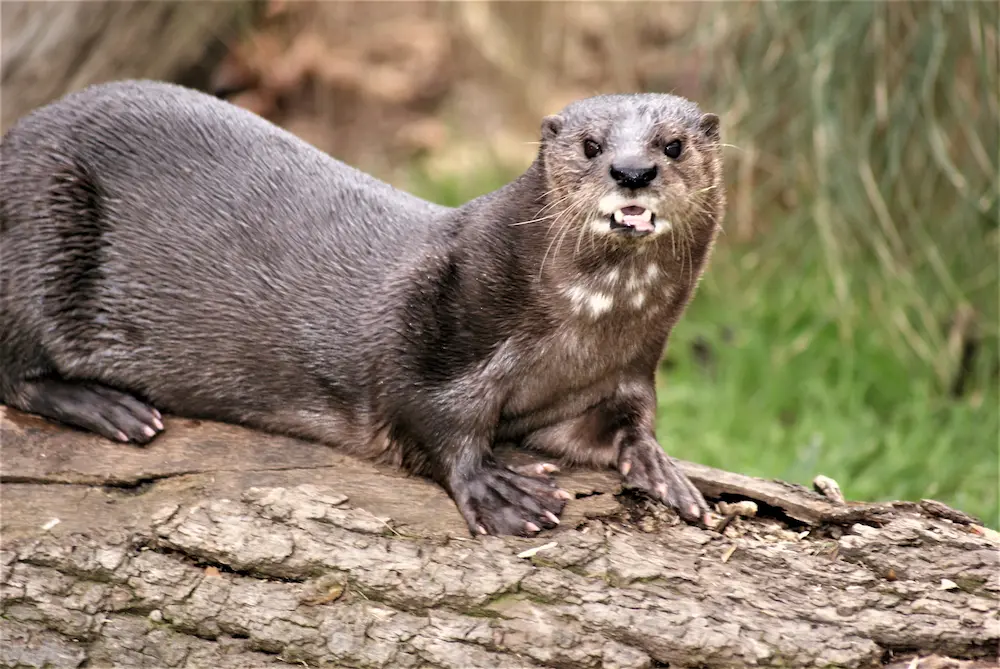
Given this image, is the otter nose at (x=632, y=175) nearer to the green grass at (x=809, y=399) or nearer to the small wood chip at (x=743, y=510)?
the small wood chip at (x=743, y=510)

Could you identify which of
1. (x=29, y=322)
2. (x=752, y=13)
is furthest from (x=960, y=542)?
(x=752, y=13)

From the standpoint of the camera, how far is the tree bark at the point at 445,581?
2318 mm

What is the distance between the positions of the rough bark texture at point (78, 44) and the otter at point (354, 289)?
175 centimetres

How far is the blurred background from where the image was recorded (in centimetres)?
403

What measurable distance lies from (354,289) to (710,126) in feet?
2.93

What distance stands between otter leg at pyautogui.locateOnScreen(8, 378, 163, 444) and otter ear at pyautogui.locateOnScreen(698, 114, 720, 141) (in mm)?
1411

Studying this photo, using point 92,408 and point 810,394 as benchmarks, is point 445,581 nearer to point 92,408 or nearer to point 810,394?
point 92,408

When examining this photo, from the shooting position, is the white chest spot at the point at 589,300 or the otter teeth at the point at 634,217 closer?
the otter teeth at the point at 634,217

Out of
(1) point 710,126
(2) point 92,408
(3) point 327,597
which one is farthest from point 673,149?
(2) point 92,408

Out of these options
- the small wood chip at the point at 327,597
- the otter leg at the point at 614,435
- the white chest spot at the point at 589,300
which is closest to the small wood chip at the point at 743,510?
the otter leg at the point at 614,435

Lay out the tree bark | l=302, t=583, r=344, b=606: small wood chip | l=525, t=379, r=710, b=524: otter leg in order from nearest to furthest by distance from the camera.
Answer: the tree bark < l=302, t=583, r=344, b=606: small wood chip < l=525, t=379, r=710, b=524: otter leg

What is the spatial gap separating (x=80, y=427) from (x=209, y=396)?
0.30 m

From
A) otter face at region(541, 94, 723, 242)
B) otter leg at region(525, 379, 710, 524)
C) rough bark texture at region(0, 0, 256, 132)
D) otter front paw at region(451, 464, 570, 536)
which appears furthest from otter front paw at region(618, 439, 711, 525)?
rough bark texture at region(0, 0, 256, 132)

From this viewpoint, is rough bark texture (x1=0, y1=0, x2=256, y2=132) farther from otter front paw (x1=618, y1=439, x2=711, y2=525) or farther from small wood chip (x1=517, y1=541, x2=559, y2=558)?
small wood chip (x1=517, y1=541, x2=559, y2=558)
